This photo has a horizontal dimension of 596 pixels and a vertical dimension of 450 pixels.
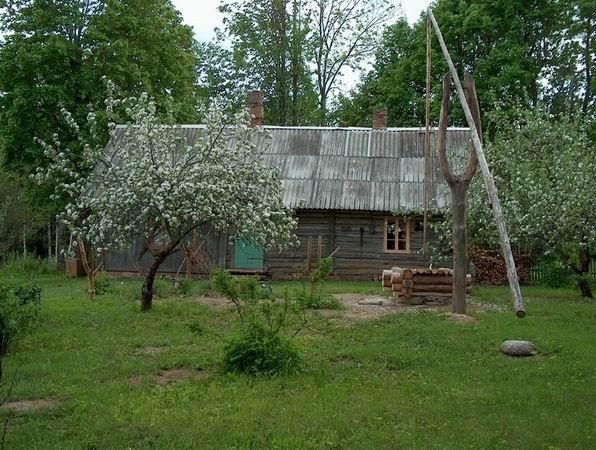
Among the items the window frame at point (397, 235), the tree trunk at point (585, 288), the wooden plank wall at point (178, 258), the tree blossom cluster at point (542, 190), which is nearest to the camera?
the tree blossom cluster at point (542, 190)

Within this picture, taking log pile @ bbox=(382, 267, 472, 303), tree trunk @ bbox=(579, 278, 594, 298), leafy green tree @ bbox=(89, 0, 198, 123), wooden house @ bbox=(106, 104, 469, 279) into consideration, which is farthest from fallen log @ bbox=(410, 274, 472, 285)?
leafy green tree @ bbox=(89, 0, 198, 123)

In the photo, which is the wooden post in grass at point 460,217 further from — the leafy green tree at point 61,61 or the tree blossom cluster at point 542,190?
the leafy green tree at point 61,61

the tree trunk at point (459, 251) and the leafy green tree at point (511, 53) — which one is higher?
the leafy green tree at point (511, 53)

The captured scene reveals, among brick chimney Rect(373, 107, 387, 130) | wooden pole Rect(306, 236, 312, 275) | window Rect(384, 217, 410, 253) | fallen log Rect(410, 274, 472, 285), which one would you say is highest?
brick chimney Rect(373, 107, 387, 130)

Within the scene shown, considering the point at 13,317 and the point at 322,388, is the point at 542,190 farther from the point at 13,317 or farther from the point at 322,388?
the point at 13,317

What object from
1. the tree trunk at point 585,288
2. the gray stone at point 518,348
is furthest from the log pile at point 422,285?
the gray stone at point 518,348

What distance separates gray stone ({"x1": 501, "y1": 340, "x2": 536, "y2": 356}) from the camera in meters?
10.2

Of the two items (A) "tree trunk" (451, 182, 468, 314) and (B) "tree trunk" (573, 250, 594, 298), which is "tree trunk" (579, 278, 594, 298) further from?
(A) "tree trunk" (451, 182, 468, 314)

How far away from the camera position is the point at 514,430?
6621 mm

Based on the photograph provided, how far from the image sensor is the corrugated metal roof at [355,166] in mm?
24906

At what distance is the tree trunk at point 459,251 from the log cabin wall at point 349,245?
414 inches

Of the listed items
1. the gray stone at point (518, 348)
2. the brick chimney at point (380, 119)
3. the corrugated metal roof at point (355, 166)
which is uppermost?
the brick chimney at point (380, 119)

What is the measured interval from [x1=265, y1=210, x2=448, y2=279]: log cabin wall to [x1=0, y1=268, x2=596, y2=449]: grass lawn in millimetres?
11511

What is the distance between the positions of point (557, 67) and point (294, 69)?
1412cm
